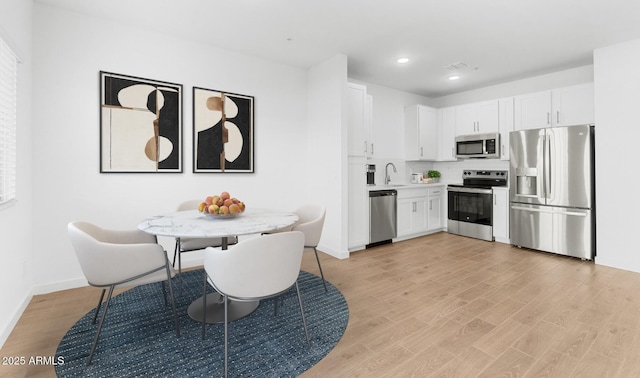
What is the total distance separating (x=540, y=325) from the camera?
230 centimetres

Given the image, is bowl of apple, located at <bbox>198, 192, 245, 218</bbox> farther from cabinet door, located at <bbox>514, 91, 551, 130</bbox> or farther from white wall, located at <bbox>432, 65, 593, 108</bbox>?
white wall, located at <bbox>432, 65, 593, 108</bbox>

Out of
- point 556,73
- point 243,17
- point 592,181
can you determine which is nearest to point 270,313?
point 243,17

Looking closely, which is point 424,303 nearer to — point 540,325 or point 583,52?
point 540,325

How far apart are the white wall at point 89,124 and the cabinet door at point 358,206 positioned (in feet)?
4.78

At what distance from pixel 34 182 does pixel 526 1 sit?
4.81 m

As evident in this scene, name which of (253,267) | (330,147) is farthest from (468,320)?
(330,147)

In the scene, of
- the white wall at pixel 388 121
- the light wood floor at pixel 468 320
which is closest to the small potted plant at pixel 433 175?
the white wall at pixel 388 121

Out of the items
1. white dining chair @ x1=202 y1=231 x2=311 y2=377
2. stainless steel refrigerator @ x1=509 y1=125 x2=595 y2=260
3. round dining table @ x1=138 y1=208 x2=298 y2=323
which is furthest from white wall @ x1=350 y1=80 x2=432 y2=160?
white dining chair @ x1=202 y1=231 x2=311 y2=377

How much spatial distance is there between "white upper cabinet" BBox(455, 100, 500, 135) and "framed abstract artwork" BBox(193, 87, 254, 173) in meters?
3.79

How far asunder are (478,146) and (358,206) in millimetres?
2534

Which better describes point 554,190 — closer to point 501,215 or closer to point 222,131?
point 501,215

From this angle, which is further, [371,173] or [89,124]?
[371,173]

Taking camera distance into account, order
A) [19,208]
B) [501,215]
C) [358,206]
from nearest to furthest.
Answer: [19,208] → [358,206] → [501,215]

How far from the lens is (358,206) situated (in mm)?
4391
